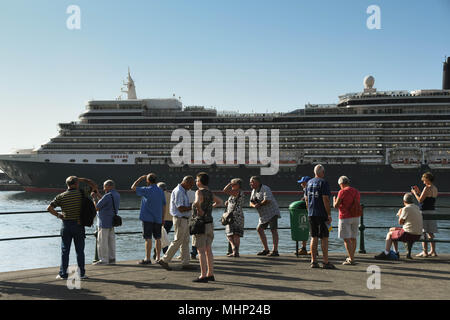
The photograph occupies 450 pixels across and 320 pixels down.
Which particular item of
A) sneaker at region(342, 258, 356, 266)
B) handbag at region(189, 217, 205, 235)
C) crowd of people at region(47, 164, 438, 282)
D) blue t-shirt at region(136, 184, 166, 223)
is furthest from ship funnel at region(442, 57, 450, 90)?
handbag at region(189, 217, 205, 235)

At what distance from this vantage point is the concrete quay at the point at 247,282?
623 cm

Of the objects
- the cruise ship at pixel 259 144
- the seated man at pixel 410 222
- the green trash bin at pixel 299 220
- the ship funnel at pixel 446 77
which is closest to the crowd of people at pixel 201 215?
the seated man at pixel 410 222

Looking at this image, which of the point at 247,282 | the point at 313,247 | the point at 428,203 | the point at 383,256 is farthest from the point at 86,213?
the point at 428,203

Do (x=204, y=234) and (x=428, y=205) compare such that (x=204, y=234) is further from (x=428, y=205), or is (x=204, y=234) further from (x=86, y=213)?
(x=428, y=205)

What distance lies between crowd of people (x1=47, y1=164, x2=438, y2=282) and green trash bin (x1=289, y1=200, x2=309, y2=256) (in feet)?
0.62

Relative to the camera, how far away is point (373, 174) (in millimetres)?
58938

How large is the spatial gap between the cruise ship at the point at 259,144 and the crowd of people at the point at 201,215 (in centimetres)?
5025

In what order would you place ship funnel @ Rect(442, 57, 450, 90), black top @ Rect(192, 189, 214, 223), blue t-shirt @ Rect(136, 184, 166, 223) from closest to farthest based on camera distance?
1. black top @ Rect(192, 189, 214, 223)
2. blue t-shirt @ Rect(136, 184, 166, 223)
3. ship funnel @ Rect(442, 57, 450, 90)

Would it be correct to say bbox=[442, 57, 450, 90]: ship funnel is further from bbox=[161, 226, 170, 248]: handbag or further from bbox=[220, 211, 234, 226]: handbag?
bbox=[161, 226, 170, 248]: handbag

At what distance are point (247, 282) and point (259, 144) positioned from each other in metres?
55.6

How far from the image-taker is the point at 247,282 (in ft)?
23.2

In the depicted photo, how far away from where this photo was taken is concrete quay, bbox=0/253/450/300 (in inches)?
245

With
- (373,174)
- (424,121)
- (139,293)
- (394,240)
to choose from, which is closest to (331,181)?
(373,174)
